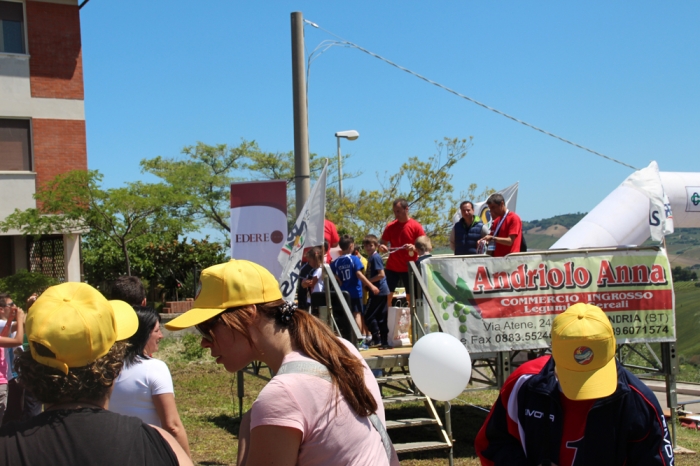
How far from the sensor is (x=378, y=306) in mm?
9039

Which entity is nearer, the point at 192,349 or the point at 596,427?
the point at 596,427

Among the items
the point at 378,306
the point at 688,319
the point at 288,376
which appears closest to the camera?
the point at 288,376

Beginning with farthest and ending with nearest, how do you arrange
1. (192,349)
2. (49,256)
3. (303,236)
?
(49,256), (192,349), (303,236)

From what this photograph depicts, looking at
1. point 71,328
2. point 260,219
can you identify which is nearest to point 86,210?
point 260,219

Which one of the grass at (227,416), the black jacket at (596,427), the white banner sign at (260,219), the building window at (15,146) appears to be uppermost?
the building window at (15,146)

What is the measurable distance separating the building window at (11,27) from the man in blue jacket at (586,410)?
851 inches

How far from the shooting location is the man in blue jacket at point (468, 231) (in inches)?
364

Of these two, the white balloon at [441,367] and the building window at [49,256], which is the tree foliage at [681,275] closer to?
the white balloon at [441,367]

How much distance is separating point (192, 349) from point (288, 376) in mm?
13802

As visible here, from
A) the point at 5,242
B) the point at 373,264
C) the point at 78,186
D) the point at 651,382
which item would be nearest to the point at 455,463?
the point at 373,264

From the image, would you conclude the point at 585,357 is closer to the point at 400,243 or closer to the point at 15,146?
the point at 400,243

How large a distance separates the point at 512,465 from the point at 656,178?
8.13 m

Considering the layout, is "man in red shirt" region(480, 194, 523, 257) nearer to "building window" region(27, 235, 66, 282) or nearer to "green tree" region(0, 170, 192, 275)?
"green tree" region(0, 170, 192, 275)

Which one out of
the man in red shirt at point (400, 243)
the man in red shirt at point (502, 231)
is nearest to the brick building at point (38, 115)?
the man in red shirt at point (400, 243)
